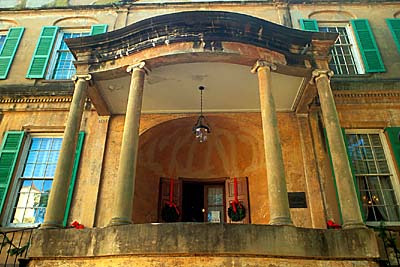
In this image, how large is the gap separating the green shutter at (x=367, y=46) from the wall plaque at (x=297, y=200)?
14.8ft

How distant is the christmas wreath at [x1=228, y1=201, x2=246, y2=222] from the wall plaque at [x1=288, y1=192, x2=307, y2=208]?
1611 mm

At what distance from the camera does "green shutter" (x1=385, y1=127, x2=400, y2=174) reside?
30.0 ft

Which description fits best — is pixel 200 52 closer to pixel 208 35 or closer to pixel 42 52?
pixel 208 35

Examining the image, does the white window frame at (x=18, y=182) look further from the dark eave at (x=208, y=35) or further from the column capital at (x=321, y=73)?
the column capital at (x=321, y=73)

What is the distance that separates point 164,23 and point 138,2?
497cm

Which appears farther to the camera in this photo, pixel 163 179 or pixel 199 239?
pixel 163 179

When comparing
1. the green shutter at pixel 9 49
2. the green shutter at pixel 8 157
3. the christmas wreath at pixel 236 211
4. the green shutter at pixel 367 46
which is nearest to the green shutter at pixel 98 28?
the green shutter at pixel 9 49

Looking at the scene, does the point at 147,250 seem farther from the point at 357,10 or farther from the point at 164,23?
Result: the point at 357,10

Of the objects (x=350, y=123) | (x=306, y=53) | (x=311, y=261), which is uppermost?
(x=306, y=53)

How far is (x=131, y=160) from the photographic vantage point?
7.04m

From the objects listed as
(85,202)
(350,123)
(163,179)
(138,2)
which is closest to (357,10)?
(350,123)

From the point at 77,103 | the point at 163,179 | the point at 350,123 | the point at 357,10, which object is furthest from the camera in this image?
the point at 357,10

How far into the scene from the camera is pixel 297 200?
8.93 meters

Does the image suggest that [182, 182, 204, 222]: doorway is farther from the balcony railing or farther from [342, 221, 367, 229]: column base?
[342, 221, 367, 229]: column base
